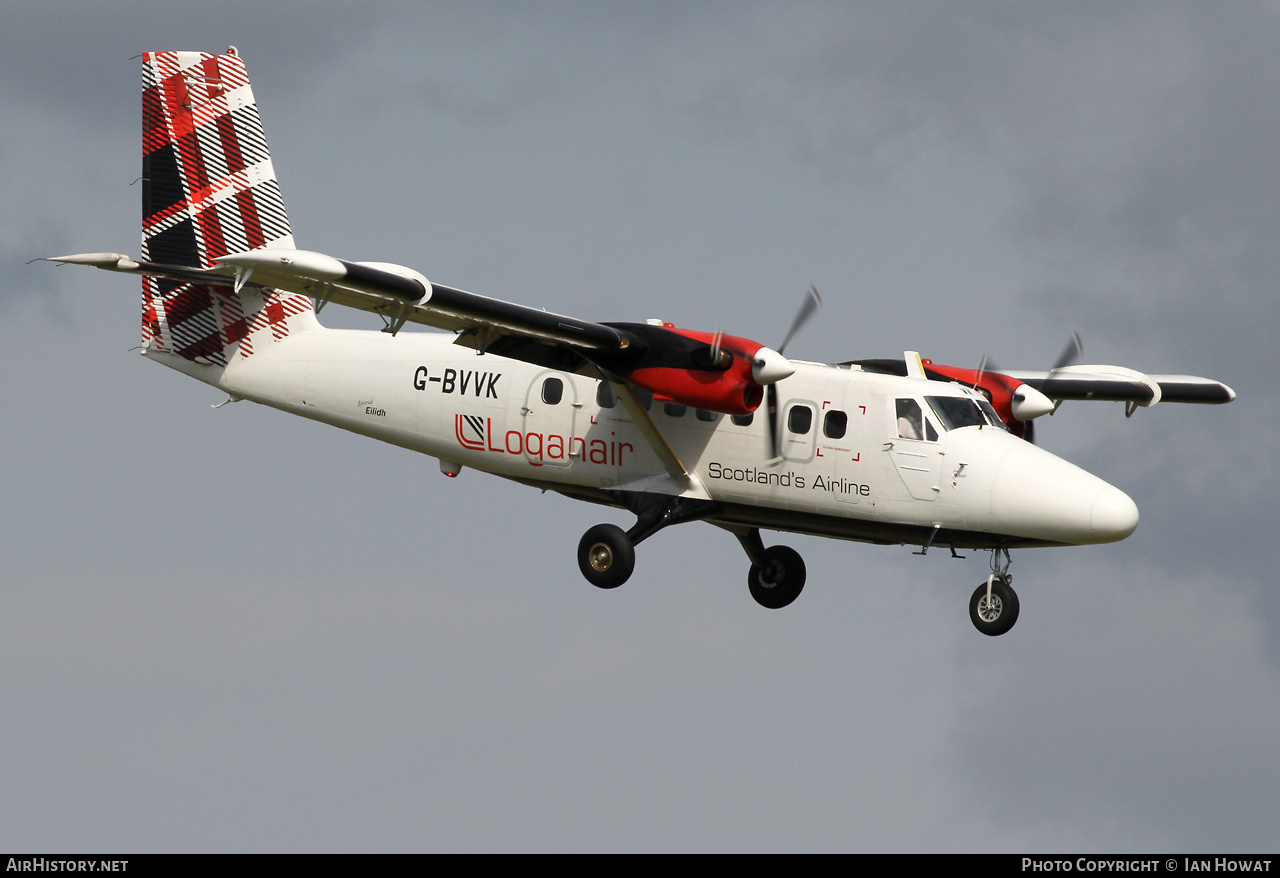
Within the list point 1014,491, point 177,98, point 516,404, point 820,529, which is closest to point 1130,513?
point 1014,491

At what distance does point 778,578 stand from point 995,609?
4549mm

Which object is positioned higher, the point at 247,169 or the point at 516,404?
the point at 247,169

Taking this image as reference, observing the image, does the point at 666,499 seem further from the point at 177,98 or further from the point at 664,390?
the point at 177,98

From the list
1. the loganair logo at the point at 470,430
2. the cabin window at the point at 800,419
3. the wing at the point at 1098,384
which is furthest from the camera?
the wing at the point at 1098,384

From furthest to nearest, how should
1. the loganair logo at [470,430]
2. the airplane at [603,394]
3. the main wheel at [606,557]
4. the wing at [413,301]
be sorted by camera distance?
the loganair logo at [470,430] < the main wheel at [606,557] < the airplane at [603,394] < the wing at [413,301]

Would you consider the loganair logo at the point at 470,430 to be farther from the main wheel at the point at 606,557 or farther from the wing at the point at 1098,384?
the wing at the point at 1098,384

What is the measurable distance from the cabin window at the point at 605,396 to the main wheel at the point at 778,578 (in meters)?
3.52

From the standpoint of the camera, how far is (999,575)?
23.0 m

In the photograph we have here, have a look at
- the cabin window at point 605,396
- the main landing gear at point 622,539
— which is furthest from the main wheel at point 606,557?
the cabin window at point 605,396

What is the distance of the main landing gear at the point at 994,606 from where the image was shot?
22.5 m

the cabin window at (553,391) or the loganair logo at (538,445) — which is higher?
the cabin window at (553,391)

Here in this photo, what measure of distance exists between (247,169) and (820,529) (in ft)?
35.7

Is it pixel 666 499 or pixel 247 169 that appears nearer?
pixel 666 499

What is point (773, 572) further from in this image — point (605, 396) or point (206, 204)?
point (206, 204)
